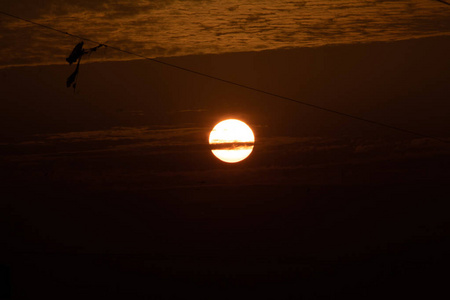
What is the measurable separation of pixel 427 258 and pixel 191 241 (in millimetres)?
16432

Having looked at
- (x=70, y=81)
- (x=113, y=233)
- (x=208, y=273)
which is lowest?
(x=70, y=81)

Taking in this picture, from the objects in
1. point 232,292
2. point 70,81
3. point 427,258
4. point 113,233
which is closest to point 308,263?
point 232,292

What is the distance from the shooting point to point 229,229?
40.3 meters

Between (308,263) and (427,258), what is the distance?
1043 cm

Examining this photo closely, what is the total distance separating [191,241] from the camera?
44031 mm

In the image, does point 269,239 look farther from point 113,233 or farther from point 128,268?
point 128,268

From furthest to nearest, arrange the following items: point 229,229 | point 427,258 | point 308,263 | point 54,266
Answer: point 54,266 → point 308,263 → point 427,258 → point 229,229

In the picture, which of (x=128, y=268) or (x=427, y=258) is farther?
(x=128, y=268)

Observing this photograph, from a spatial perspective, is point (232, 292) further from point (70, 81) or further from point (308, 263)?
point (70, 81)

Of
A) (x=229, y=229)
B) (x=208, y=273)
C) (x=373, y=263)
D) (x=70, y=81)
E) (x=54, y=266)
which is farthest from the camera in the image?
(x=54, y=266)

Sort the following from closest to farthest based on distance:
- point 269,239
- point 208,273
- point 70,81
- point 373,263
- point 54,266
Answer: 1. point 70,81
2. point 269,239
3. point 373,263
4. point 208,273
5. point 54,266

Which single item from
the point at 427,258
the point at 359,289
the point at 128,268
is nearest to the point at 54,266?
the point at 128,268

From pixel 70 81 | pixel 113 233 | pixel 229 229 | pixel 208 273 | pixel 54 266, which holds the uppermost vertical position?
pixel 54 266

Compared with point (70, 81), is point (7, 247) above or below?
above
